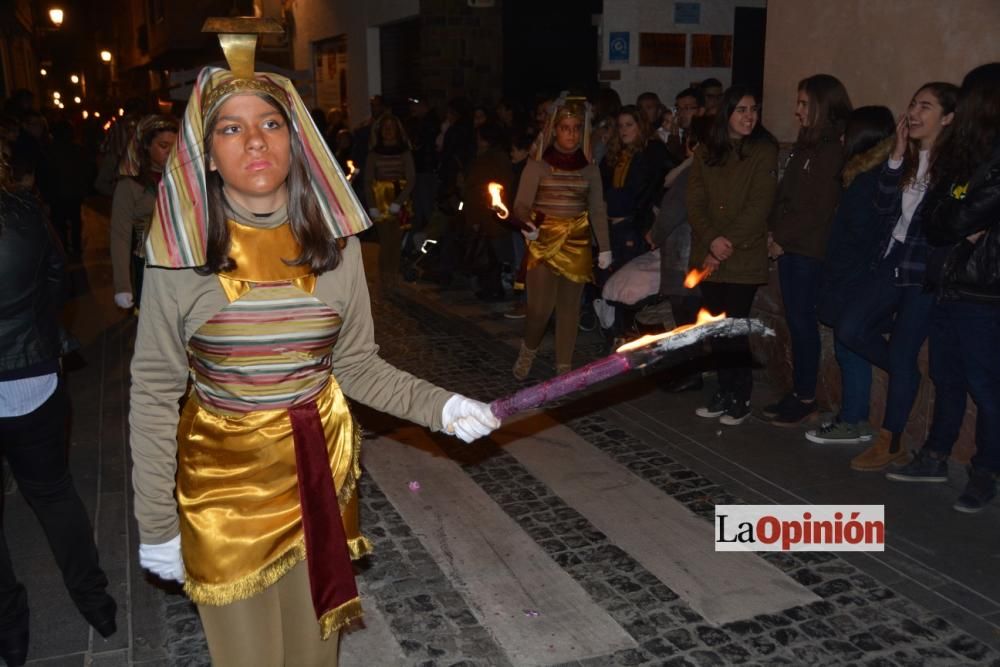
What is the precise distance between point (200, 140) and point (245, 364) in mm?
654

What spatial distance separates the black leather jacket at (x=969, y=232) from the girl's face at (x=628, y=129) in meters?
3.57

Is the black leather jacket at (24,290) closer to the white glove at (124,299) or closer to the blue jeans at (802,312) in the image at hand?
the white glove at (124,299)

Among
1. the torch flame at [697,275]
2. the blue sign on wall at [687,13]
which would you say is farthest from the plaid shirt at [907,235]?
the blue sign on wall at [687,13]

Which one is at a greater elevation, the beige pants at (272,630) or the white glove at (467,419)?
the white glove at (467,419)

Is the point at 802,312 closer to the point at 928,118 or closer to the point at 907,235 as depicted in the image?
the point at 907,235

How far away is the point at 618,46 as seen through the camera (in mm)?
13461

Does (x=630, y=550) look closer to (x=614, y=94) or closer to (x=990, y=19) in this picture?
(x=990, y=19)

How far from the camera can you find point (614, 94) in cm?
1009

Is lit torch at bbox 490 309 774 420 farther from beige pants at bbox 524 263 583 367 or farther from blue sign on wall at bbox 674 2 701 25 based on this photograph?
blue sign on wall at bbox 674 2 701 25

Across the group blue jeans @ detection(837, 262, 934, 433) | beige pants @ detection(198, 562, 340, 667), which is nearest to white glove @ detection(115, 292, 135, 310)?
beige pants @ detection(198, 562, 340, 667)

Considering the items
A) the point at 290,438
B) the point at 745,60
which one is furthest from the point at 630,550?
the point at 745,60

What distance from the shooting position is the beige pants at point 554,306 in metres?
7.68

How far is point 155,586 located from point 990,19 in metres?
6.07

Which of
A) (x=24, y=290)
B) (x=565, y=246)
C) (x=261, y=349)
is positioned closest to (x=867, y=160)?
(x=565, y=246)
